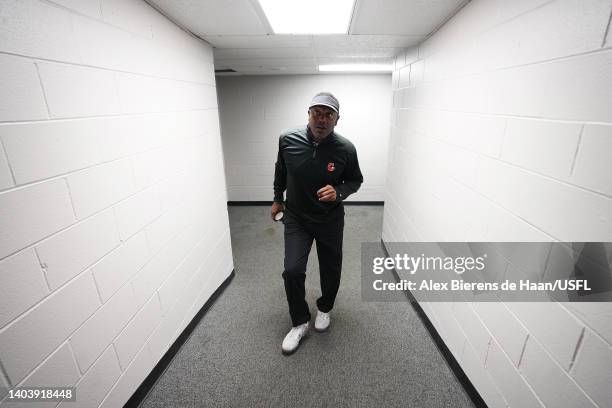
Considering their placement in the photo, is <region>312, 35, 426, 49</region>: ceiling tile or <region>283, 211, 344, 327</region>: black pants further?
<region>312, 35, 426, 49</region>: ceiling tile

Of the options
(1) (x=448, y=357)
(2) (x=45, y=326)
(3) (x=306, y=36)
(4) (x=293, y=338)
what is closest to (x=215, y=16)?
(3) (x=306, y=36)

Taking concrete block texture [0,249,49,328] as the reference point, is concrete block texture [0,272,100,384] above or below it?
below

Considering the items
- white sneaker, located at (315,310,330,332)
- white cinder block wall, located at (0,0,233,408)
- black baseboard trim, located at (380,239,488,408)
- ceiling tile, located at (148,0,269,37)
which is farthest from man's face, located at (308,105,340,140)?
black baseboard trim, located at (380,239,488,408)

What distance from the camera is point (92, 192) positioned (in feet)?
3.76

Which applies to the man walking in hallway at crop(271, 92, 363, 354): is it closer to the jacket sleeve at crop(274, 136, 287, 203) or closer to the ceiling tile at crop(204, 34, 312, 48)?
the jacket sleeve at crop(274, 136, 287, 203)

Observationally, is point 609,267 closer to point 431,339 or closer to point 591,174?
point 591,174

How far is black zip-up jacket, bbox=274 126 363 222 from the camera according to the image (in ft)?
5.77

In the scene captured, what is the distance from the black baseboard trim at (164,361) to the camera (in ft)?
4.87

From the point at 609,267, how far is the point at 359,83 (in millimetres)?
3836

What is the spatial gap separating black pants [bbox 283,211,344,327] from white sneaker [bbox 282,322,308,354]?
0.04 m

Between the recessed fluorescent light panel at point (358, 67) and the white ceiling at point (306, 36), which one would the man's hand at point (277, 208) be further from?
the recessed fluorescent light panel at point (358, 67)

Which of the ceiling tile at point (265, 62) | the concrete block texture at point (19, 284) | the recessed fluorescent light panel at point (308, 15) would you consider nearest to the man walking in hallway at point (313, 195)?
the recessed fluorescent light panel at point (308, 15)

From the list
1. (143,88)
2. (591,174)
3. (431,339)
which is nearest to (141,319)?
(143,88)

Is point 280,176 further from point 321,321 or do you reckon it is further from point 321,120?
point 321,321
